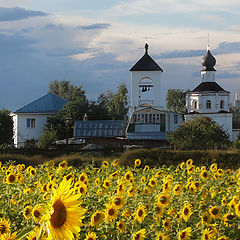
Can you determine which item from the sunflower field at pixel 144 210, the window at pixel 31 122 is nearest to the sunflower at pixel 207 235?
the sunflower field at pixel 144 210

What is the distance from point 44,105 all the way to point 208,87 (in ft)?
63.1

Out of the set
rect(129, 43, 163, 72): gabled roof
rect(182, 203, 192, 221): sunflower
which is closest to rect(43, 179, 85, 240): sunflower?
rect(182, 203, 192, 221): sunflower

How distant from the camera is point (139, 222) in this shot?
4480 mm

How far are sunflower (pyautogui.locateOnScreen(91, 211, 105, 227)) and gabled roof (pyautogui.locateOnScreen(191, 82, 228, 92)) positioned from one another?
5903 centimetres

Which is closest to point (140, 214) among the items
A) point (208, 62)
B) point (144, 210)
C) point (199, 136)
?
point (144, 210)

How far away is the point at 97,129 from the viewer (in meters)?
49.5

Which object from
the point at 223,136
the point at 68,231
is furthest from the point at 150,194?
the point at 223,136

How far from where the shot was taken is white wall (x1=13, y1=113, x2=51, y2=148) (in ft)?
187

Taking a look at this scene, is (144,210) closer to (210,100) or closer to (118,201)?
(118,201)

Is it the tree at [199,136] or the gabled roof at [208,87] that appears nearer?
the tree at [199,136]

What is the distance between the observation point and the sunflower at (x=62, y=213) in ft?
5.51

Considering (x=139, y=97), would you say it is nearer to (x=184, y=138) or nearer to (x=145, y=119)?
(x=145, y=119)

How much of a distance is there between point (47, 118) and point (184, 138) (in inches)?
1001

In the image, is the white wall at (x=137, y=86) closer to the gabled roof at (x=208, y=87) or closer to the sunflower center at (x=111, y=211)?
the gabled roof at (x=208, y=87)
